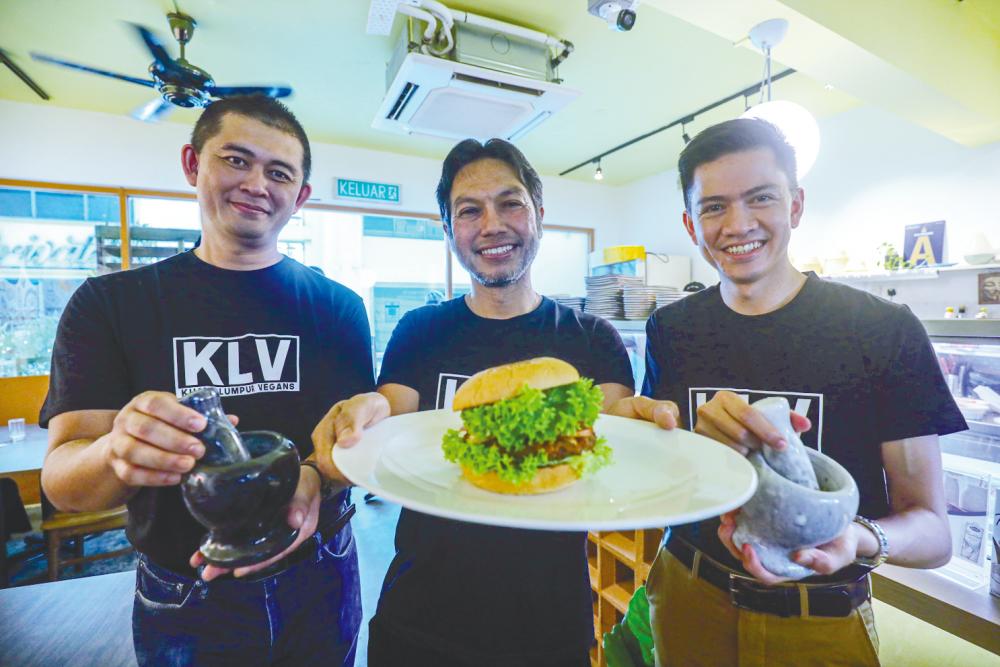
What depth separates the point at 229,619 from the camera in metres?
1.46

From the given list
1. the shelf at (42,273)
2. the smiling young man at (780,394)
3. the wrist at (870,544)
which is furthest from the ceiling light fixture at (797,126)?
the shelf at (42,273)

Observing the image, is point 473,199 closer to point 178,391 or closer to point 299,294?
point 299,294

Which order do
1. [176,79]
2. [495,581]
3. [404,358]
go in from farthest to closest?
[176,79] < [404,358] < [495,581]

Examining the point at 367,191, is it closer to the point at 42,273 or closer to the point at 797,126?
the point at 42,273

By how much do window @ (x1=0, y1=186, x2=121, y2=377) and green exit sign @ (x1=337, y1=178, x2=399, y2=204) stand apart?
3011 mm

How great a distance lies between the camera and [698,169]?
5.60ft

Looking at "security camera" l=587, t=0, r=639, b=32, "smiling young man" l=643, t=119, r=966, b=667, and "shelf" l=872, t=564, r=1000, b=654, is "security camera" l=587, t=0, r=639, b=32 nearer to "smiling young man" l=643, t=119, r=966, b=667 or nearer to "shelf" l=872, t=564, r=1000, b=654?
"smiling young man" l=643, t=119, r=966, b=667

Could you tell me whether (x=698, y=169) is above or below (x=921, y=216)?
below

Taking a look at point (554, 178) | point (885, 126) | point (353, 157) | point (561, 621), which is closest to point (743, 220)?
point (561, 621)

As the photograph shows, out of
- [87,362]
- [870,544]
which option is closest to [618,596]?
[870,544]

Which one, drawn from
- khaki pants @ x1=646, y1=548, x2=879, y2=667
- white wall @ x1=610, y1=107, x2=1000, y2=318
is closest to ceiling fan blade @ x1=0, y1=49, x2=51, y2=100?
khaki pants @ x1=646, y1=548, x2=879, y2=667

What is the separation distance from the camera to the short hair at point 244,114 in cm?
163

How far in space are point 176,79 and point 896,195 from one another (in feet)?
26.3

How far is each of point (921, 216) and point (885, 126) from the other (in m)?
1.27
